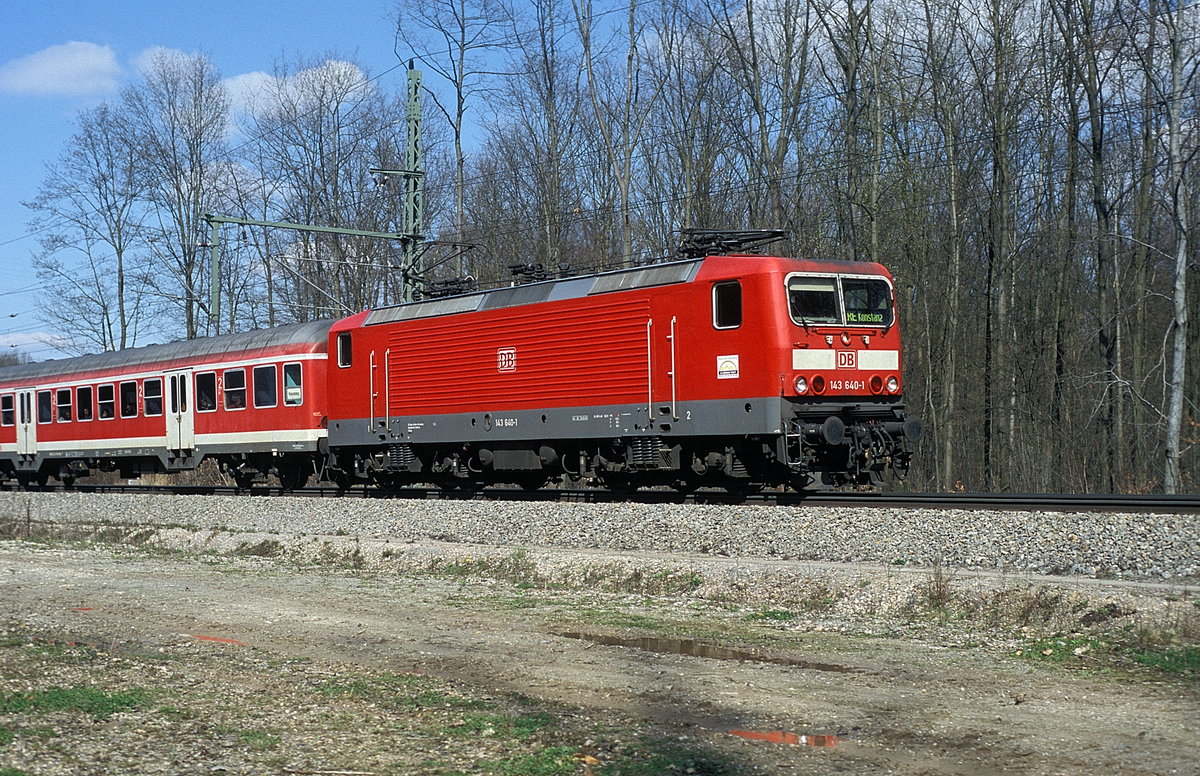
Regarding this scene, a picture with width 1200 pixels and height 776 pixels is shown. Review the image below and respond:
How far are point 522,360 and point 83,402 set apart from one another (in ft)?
54.0

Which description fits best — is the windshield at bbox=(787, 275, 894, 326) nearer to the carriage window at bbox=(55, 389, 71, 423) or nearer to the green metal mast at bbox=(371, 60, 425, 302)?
the green metal mast at bbox=(371, 60, 425, 302)

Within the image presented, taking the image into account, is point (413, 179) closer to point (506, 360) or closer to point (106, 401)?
point (506, 360)

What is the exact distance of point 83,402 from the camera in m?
31.5

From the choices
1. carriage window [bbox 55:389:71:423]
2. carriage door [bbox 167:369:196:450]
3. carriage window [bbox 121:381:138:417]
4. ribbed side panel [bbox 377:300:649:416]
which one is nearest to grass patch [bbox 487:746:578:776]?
ribbed side panel [bbox 377:300:649:416]

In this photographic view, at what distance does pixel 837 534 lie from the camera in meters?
13.6

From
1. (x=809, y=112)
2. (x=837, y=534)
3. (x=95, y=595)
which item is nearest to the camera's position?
(x=95, y=595)

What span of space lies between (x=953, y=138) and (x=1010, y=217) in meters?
2.36

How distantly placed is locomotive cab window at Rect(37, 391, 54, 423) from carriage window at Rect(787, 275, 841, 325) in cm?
2354

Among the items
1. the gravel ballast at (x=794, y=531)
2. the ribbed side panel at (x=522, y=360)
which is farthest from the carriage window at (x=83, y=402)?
the gravel ballast at (x=794, y=531)

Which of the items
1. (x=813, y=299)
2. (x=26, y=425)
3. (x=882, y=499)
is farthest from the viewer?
(x=26, y=425)

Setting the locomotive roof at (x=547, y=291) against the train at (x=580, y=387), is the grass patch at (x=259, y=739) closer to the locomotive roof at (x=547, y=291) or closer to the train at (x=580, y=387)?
the train at (x=580, y=387)

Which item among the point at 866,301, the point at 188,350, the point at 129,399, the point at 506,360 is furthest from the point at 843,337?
the point at 129,399

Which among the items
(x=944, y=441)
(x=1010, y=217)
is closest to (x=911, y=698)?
(x=944, y=441)

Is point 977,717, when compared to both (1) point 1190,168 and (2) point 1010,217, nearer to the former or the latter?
(1) point 1190,168
